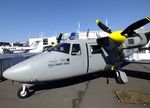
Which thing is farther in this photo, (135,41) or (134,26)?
(135,41)

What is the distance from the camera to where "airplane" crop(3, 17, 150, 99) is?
8312 mm

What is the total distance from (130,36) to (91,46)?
95.6 inches

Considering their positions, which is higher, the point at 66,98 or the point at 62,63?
the point at 62,63

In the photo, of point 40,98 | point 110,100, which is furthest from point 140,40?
point 40,98

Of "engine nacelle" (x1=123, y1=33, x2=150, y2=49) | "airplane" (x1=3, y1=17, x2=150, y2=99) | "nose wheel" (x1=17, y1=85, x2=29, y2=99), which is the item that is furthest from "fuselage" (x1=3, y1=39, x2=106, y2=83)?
"engine nacelle" (x1=123, y1=33, x2=150, y2=49)

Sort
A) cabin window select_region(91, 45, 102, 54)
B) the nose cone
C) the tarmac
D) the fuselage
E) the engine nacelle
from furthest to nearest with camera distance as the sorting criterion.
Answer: cabin window select_region(91, 45, 102, 54) → the engine nacelle → the fuselage → the nose cone → the tarmac

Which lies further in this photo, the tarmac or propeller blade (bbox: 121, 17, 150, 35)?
propeller blade (bbox: 121, 17, 150, 35)

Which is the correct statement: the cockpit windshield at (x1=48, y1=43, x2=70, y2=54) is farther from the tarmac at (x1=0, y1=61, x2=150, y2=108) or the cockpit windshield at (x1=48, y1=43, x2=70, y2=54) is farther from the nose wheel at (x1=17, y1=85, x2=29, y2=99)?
the nose wheel at (x1=17, y1=85, x2=29, y2=99)

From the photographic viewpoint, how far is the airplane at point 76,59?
8312 mm

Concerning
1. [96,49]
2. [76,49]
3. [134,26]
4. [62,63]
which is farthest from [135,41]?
[62,63]

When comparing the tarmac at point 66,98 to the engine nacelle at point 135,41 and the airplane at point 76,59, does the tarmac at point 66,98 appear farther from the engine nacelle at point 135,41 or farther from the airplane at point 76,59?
the engine nacelle at point 135,41

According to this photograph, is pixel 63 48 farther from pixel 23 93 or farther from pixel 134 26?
pixel 134 26

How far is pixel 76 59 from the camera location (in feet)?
32.5

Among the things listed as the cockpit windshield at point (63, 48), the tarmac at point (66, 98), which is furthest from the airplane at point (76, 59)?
the tarmac at point (66, 98)
